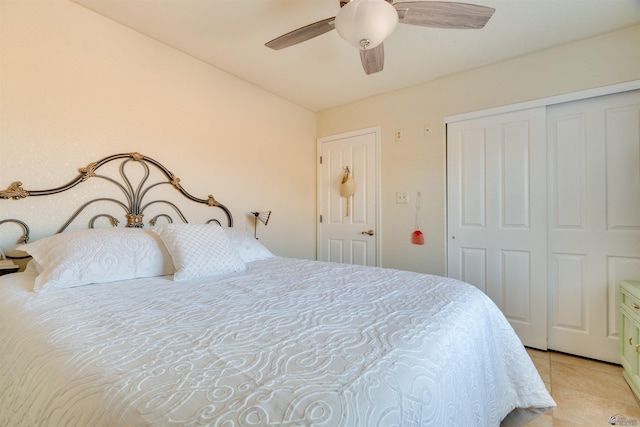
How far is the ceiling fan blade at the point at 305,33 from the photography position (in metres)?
1.57

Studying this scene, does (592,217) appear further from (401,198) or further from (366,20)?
(366,20)

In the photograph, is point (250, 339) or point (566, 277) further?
point (566, 277)

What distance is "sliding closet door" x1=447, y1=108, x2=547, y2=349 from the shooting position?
7.77 ft

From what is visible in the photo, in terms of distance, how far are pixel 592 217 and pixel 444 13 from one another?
1.95 m

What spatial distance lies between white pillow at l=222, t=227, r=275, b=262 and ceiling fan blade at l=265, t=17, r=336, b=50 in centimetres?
135

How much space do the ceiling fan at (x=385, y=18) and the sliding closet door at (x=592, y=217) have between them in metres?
1.45

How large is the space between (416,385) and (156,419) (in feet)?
1.80

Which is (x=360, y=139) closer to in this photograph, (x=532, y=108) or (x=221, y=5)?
(x=532, y=108)

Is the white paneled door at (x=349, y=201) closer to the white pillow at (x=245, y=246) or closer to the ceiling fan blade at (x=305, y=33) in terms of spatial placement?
the white pillow at (x=245, y=246)

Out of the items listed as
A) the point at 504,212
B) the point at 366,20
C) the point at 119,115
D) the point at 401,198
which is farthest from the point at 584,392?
the point at 119,115

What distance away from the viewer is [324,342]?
0.78 metres

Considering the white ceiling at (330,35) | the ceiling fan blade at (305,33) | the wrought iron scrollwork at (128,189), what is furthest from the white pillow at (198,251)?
the white ceiling at (330,35)

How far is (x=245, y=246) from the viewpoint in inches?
87.8

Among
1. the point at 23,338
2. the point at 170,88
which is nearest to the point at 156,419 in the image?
the point at 23,338
